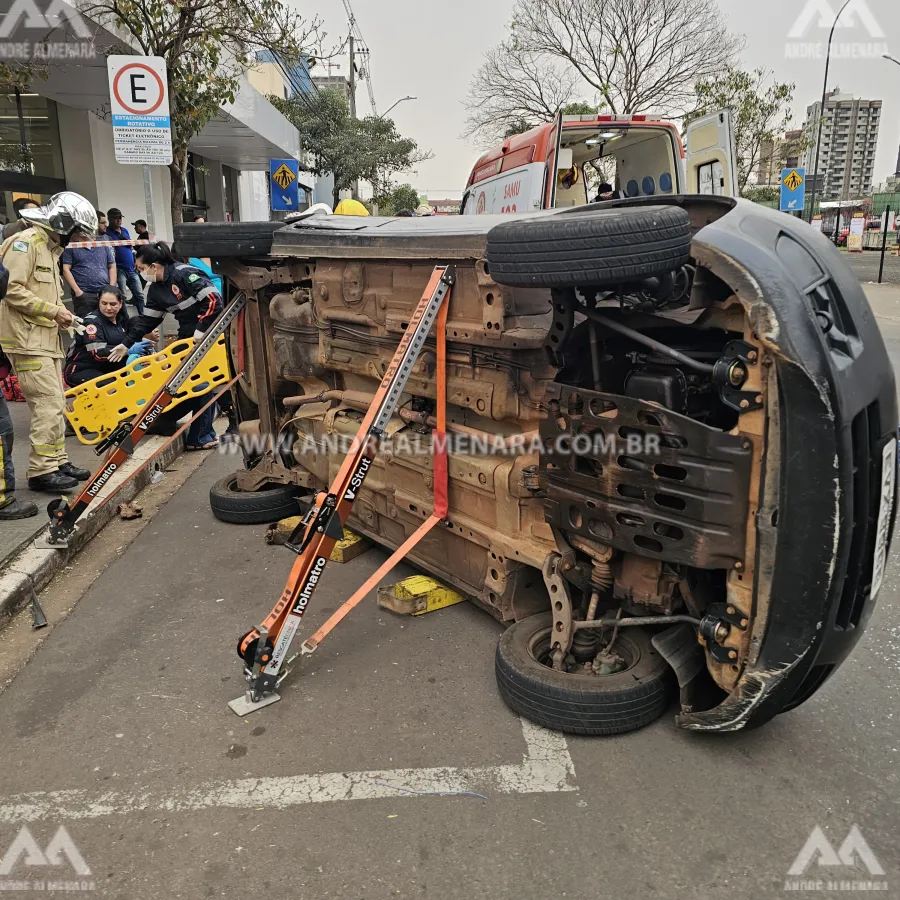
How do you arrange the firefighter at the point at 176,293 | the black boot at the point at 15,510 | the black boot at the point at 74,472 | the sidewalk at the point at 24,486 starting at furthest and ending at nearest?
the firefighter at the point at 176,293
the black boot at the point at 74,472
the black boot at the point at 15,510
the sidewalk at the point at 24,486

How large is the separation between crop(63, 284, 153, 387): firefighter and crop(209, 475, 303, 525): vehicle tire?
2.35 metres

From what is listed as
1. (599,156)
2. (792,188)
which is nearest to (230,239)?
(599,156)

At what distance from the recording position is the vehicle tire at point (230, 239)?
15.4ft

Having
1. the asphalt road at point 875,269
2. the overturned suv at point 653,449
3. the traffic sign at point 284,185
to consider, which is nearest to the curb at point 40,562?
the overturned suv at point 653,449

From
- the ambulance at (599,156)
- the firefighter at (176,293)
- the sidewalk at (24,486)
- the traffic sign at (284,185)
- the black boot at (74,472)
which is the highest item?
the traffic sign at (284,185)

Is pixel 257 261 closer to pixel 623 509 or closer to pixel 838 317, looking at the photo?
pixel 623 509

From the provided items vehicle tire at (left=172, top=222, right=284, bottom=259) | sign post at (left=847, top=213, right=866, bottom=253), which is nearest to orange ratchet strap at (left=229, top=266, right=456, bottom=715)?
vehicle tire at (left=172, top=222, right=284, bottom=259)

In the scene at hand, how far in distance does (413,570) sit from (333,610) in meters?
0.53

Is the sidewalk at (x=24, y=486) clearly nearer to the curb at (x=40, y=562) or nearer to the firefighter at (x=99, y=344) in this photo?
the curb at (x=40, y=562)

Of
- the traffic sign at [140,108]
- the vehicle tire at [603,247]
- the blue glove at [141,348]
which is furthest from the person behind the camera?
the blue glove at [141,348]

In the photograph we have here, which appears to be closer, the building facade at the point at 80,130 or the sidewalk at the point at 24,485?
the sidewalk at the point at 24,485

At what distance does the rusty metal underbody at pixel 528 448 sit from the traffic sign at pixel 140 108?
293 cm

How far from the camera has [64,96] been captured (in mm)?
11602

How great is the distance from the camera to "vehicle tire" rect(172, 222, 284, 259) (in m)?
4.70
